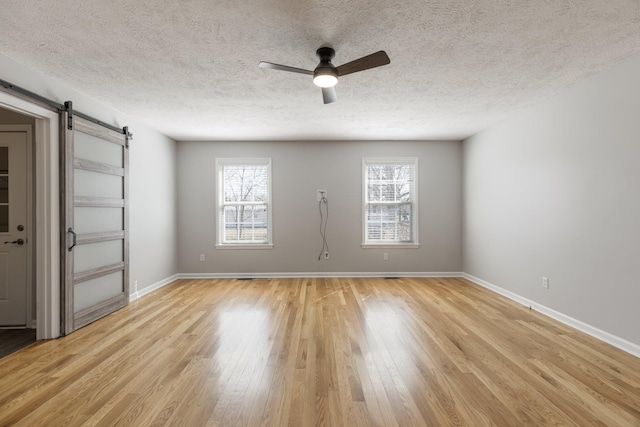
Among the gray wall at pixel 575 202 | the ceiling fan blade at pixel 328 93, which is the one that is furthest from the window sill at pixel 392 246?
the ceiling fan blade at pixel 328 93

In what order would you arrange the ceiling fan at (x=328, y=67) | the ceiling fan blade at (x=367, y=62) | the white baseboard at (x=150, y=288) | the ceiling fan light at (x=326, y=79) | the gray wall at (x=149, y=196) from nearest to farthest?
the ceiling fan blade at (x=367, y=62), the ceiling fan at (x=328, y=67), the ceiling fan light at (x=326, y=79), the gray wall at (x=149, y=196), the white baseboard at (x=150, y=288)

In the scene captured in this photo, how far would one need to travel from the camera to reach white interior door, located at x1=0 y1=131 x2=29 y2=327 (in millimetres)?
3418

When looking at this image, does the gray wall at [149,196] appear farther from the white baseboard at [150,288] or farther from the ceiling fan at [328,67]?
the ceiling fan at [328,67]

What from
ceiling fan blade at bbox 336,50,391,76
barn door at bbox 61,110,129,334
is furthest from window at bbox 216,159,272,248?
ceiling fan blade at bbox 336,50,391,76

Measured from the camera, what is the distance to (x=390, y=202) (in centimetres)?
609

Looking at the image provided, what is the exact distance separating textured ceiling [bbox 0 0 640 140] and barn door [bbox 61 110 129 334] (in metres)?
0.55

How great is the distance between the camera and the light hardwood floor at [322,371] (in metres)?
1.85

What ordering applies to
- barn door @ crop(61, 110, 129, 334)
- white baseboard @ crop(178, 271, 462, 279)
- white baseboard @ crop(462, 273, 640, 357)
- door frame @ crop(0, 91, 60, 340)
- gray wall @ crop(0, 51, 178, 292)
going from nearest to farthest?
white baseboard @ crop(462, 273, 640, 357), door frame @ crop(0, 91, 60, 340), barn door @ crop(61, 110, 129, 334), gray wall @ crop(0, 51, 178, 292), white baseboard @ crop(178, 271, 462, 279)

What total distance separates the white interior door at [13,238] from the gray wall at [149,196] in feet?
3.00

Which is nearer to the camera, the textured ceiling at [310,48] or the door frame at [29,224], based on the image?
the textured ceiling at [310,48]

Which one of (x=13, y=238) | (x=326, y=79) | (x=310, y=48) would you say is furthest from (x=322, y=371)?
(x=13, y=238)

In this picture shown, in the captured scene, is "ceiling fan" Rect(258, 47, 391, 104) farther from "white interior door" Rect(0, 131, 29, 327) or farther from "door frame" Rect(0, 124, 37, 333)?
"white interior door" Rect(0, 131, 29, 327)

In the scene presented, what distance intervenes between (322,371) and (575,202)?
3.15 m

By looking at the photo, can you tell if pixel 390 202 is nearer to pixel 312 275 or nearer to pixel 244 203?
pixel 312 275
